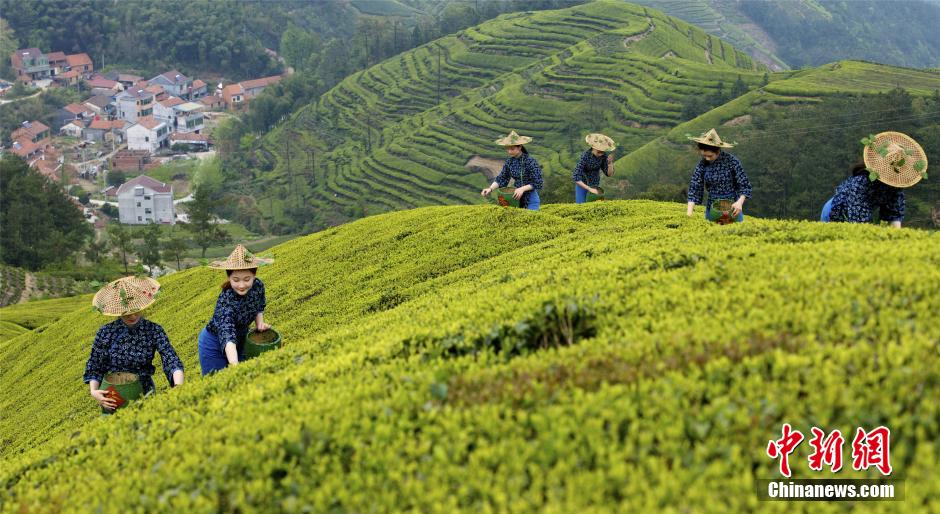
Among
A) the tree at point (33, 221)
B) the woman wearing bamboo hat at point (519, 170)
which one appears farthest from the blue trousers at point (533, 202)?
the tree at point (33, 221)

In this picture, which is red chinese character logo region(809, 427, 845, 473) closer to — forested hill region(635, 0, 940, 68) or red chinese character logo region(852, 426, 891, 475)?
red chinese character logo region(852, 426, 891, 475)

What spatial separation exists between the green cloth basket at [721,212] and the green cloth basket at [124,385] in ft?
21.9

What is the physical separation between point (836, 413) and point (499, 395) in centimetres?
172

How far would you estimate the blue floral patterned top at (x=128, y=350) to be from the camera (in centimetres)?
699

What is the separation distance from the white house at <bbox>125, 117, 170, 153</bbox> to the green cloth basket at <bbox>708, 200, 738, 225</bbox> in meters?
113

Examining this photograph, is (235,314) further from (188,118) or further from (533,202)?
(188,118)

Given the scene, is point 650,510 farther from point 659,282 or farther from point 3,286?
point 3,286

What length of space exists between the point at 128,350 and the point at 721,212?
678cm

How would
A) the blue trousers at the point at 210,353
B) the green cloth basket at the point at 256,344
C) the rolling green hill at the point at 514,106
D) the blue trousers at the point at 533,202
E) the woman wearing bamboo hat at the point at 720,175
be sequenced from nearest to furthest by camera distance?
the blue trousers at the point at 210,353 → the green cloth basket at the point at 256,344 → the woman wearing bamboo hat at the point at 720,175 → the blue trousers at the point at 533,202 → the rolling green hill at the point at 514,106

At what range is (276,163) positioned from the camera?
91.7m

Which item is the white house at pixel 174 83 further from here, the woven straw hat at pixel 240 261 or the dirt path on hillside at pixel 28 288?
the woven straw hat at pixel 240 261

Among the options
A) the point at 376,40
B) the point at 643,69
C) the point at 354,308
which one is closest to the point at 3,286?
the point at 354,308

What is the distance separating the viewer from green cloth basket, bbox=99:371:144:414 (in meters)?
6.85

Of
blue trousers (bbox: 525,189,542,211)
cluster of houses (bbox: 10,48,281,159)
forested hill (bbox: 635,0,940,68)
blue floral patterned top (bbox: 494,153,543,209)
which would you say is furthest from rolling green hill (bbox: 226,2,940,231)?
forested hill (bbox: 635,0,940,68)
